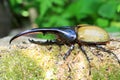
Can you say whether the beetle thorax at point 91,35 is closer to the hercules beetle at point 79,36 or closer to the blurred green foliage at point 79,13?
the hercules beetle at point 79,36

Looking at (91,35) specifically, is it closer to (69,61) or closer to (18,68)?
(69,61)

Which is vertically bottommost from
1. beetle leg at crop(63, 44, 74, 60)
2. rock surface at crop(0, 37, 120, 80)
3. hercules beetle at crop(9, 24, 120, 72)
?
rock surface at crop(0, 37, 120, 80)

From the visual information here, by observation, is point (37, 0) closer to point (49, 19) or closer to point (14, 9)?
point (49, 19)

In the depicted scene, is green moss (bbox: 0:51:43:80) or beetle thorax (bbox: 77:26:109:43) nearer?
green moss (bbox: 0:51:43:80)

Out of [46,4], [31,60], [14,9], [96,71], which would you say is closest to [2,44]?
[31,60]

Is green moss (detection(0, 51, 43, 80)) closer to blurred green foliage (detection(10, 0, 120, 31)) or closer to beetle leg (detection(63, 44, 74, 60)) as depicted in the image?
beetle leg (detection(63, 44, 74, 60))

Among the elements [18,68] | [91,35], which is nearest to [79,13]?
[91,35]

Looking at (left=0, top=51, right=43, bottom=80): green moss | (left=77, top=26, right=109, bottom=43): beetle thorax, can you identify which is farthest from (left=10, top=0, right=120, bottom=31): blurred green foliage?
(left=0, top=51, right=43, bottom=80): green moss

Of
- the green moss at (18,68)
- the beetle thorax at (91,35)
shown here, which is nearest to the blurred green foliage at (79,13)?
the beetle thorax at (91,35)
